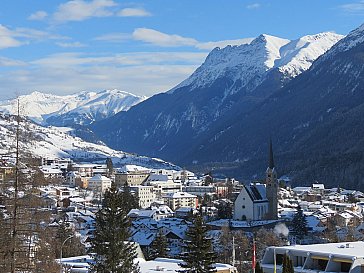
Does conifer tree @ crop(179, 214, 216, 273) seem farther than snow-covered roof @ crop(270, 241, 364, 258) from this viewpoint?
No

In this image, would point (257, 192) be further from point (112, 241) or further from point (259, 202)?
point (112, 241)

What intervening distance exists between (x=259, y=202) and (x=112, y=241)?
3538 inches

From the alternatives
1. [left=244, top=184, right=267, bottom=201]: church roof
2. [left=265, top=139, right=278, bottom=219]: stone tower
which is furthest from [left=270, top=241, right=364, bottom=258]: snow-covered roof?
[left=265, top=139, right=278, bottom=219]: stone tower

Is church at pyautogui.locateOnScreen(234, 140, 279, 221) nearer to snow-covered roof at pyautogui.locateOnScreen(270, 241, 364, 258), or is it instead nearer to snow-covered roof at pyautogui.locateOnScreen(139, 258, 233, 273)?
snow-covered roof at pyautogui.locateOnScreen(139, 258, 233, 273)

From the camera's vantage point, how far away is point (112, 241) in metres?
33.7

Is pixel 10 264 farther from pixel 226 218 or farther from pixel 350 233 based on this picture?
pixel 226 218

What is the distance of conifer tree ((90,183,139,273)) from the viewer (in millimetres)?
33438

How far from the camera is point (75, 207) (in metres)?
126

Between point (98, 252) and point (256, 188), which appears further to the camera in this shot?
point (256, 188)

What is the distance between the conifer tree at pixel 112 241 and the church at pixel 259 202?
85.7 m

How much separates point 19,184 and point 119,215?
11176 mm

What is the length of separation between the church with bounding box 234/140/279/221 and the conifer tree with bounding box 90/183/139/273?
85679 millimetres

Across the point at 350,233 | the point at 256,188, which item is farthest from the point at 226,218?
the point at 350,233

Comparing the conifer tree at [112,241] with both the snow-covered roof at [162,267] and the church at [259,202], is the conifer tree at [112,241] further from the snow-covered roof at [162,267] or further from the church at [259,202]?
the church at [259,202]
